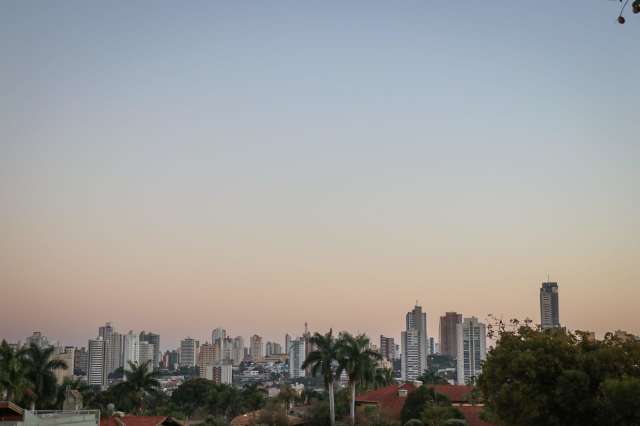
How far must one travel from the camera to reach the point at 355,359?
56.3m

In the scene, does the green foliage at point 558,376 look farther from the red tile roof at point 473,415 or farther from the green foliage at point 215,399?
the green foliage at point 215,399

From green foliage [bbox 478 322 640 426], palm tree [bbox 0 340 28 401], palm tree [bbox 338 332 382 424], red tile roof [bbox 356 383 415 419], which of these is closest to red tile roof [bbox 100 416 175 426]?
palm tree [bbox 0 340 28 401]

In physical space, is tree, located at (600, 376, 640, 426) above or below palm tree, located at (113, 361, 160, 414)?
above

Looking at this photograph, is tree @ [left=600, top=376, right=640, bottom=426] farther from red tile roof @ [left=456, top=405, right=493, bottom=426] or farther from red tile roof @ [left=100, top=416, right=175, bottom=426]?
red tile roof @ [left=100, top=416, right=175, bottom=426]

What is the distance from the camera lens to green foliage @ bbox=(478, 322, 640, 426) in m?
29.2

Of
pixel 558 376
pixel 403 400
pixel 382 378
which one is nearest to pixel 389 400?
pixel 403 400

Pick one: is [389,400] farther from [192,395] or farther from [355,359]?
[192,395]

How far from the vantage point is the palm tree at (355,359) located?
55.9m

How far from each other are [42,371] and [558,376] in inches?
1466

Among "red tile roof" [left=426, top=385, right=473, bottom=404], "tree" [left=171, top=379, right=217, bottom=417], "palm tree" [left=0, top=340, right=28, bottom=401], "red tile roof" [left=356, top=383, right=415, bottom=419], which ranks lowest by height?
"tree" [left=171, top=379, right=217, bottom=417]

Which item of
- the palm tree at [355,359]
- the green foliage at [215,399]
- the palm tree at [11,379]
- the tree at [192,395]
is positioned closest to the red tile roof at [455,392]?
the palm tree at [355,359]

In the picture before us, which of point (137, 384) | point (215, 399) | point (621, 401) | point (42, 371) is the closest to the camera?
point (621, 401)

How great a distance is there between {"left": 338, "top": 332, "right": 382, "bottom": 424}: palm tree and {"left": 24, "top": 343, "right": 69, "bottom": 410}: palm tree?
19604 mm

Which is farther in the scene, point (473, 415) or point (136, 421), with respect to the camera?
point (473, 415)
